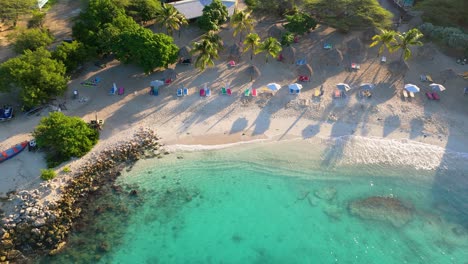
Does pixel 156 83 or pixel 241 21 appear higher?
pixel 241 21

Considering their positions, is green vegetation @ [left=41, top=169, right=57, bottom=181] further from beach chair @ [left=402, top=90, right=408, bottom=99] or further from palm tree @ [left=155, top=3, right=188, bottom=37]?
beach chair @ [left=402, top=90, right=408, bottom=99]

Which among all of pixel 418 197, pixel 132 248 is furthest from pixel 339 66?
pixel 132 248

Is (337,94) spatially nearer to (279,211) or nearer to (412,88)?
(412,88)

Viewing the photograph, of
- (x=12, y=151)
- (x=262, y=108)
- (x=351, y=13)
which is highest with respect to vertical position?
(x=351, y=13)

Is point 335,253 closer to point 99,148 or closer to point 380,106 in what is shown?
point 380,106

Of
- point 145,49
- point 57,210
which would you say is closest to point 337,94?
point 145,49

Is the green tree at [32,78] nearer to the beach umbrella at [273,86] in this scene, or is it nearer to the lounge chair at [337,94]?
the beach umbrella at [273,86]

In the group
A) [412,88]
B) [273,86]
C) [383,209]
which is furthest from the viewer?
[412,88]
